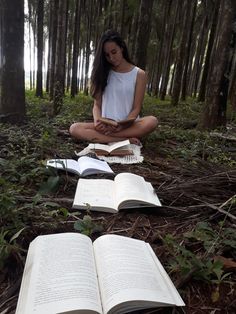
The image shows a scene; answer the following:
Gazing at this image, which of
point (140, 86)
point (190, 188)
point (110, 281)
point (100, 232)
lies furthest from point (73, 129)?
point (110, 281)

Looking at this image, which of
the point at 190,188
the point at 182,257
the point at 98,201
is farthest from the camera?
the point at 190,188

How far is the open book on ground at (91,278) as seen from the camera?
3.71ft

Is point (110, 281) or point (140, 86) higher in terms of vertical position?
point (140, 86)

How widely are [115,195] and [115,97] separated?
2184 millimetres

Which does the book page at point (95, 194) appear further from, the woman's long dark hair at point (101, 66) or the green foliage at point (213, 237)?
the woman's long dark hair at point (101, 66)

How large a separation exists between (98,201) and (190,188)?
0.66 m

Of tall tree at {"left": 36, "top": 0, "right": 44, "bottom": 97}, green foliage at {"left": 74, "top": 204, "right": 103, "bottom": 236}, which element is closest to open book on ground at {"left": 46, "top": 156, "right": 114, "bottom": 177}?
green foliage at {"left": 74, "top": 204, "right": 103, "bottom": 236}

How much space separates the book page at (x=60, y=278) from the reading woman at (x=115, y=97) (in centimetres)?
246

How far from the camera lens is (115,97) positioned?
4.20 metres

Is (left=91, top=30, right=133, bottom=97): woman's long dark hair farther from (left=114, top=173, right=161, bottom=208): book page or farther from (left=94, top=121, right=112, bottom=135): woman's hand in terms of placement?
(left=114, top=173, right=161, bottom=208): book page

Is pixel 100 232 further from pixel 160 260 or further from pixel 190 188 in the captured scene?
pixel 190 188

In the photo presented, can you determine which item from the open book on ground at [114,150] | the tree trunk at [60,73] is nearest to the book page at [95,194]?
the open book on ground at [114,150]

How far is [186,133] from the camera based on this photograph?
4637 mm

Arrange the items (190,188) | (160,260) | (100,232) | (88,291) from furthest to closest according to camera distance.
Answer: (190,188) < (100,232) < (160,260) < (88,291)
